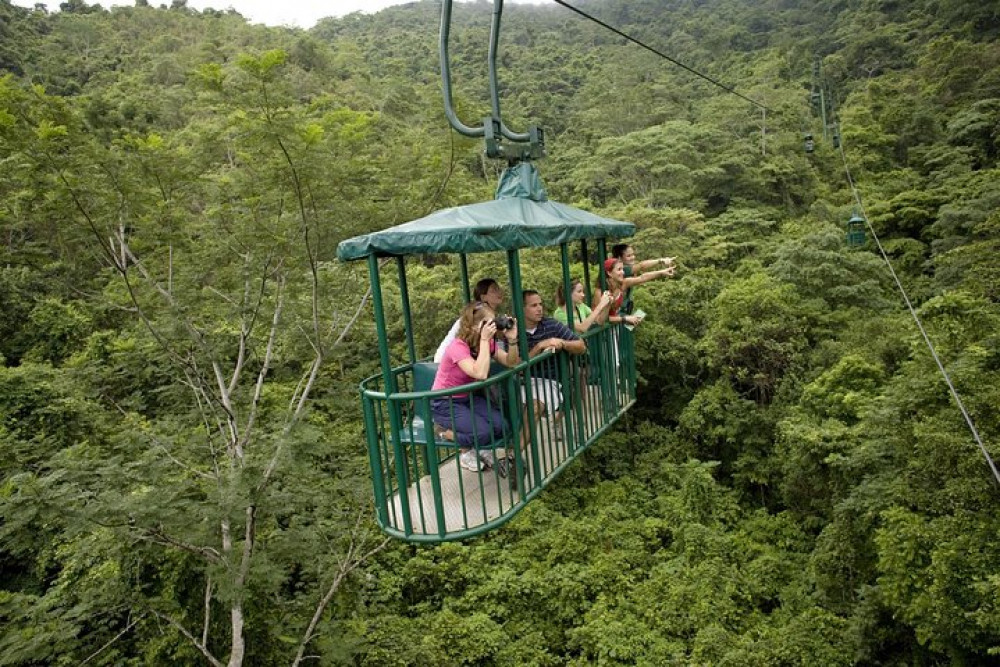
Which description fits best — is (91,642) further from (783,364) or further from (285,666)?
(783,364)

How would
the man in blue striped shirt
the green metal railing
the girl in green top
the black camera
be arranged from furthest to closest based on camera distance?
1. the girl in green top
2. the man in blue striped shirt
3. the black camera
4. the green metal railing

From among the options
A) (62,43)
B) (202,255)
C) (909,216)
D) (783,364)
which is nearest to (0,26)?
(62,43)

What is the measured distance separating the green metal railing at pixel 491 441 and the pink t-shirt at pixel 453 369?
0.33ft

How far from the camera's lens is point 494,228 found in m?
2.87

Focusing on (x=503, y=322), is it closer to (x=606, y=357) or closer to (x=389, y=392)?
(x=389, y=392)

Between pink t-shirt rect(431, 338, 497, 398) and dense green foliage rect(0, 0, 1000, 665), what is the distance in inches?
128

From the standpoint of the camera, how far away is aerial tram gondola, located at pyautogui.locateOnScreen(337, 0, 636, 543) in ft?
9.45

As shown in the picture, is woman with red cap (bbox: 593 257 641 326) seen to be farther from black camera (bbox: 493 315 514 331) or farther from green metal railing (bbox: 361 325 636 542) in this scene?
black camera (bbox: 493 315 514 331)

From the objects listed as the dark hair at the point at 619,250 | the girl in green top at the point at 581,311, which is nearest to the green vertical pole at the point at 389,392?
the girl in green top at the point at 581,311

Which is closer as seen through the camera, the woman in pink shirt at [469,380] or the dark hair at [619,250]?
the woman in pink shirt at [469,380]

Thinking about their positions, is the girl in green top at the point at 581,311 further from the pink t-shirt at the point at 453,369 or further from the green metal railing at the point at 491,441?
Result: the pink t-shirt at the point at 453,369

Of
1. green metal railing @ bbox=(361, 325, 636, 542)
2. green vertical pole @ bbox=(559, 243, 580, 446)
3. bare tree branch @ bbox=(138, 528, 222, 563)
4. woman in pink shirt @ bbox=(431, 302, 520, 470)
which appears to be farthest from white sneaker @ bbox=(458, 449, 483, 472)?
→ bare tree branch @ bbox=(138, 528, 222, 563)

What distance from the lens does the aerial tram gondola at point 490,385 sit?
288 cm

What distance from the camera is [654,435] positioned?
40.5 ft
